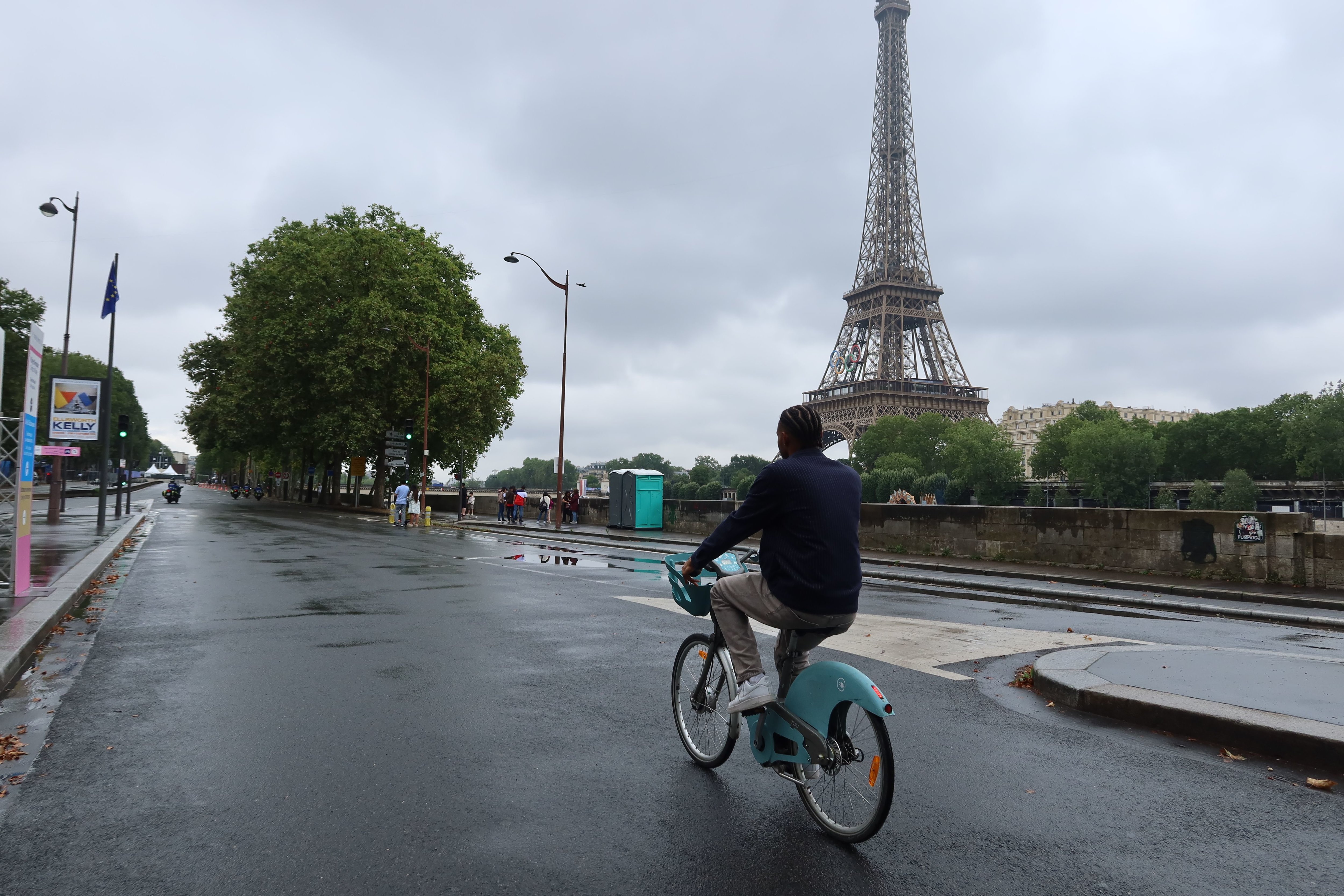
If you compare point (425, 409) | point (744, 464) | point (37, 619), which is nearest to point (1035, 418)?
point (744, 464)

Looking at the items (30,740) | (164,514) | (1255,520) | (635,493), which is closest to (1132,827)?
(30,740)

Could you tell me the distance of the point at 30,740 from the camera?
4.69 m

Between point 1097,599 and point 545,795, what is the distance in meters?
10.7

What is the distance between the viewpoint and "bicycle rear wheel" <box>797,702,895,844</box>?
3324 millimetres

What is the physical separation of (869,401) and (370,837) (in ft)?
293

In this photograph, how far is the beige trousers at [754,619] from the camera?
3.65 meters

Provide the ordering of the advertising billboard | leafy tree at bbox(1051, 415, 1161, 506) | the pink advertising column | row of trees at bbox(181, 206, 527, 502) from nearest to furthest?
1. the pink advertising column
2. the advertising billboard
3. row of trees at bbox(181, 206, 527, 502)
4. leafy tree at bbox(1051, 415, 1161, 506)

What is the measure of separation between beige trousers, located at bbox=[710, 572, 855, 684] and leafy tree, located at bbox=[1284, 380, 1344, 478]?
92703mm

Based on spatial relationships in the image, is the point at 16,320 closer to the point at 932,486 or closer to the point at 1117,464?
the point at 932,486

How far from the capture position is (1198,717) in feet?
16.4

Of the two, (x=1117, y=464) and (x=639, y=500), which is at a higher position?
(x=1117, y=464)

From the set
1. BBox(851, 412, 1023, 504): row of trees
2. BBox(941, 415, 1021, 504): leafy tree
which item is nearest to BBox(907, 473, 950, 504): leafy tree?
BBox(851, 412, 1023, 504): row of trees

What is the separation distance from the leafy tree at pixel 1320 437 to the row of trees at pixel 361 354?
7251 cm

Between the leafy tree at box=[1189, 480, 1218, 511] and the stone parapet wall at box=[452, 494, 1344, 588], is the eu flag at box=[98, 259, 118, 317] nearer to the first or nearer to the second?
the stone parapet wall at box=[452, 494, 1344, 588]
